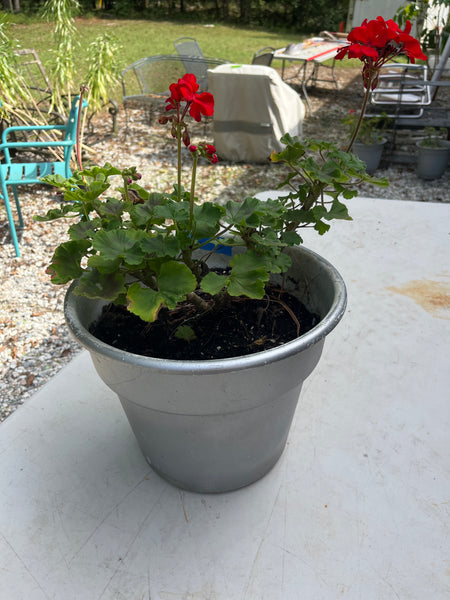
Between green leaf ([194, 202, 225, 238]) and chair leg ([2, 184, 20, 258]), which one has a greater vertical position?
green leaf ([194, 202, 225, 238])

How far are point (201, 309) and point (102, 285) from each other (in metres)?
0.21

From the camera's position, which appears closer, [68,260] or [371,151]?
[68,260]

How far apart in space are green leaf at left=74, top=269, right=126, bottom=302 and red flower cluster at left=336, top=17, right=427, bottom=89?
503 millimetres

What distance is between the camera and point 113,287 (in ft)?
2.43

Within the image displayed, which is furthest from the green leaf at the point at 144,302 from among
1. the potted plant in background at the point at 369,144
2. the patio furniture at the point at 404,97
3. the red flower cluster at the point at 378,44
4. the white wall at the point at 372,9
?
the white wall at the point at 372,9

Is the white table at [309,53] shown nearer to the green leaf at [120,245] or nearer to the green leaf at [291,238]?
the green leaf at [291,238]

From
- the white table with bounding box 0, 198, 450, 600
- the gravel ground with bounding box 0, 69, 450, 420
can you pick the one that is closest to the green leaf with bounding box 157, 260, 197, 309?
the white table with bounding box 0, 198, 450, 600

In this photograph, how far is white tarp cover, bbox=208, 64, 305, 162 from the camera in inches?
183

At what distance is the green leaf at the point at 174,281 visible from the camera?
28.3 inches

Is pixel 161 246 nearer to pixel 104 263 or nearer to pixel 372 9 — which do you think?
pixel 104 263

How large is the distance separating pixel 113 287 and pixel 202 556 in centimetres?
45

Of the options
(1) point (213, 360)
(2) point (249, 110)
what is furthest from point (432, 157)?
(1) point (213, 360)

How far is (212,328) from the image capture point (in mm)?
902

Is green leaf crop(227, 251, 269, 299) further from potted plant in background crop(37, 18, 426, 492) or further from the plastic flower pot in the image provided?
the plastic flower pot
